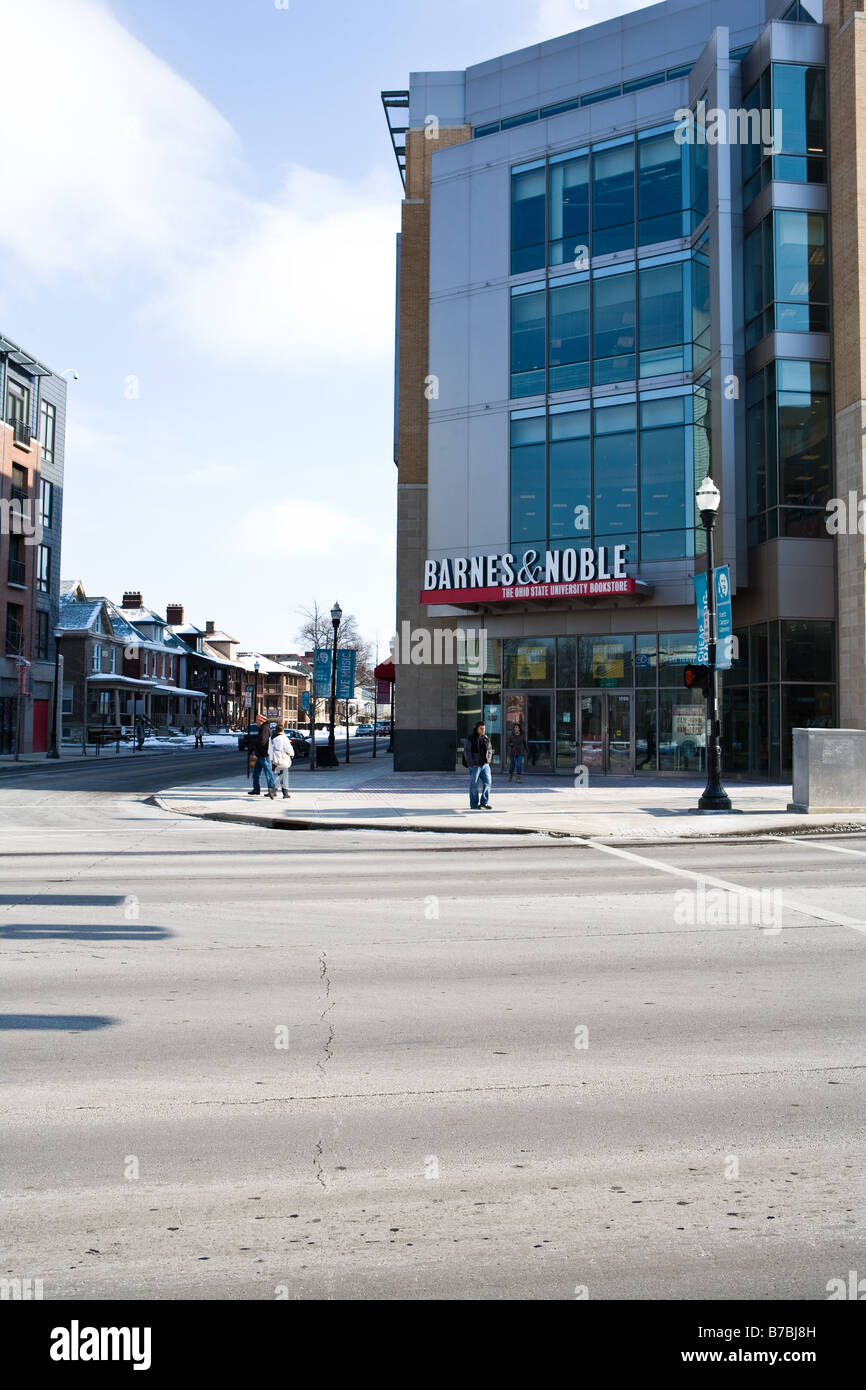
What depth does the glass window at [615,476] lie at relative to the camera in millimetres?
31016

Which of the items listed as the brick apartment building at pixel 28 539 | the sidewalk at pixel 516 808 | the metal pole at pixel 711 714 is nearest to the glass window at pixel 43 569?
the brick apartment building at pixel 28 539

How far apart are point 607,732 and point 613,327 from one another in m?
11.9

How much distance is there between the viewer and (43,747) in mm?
54812

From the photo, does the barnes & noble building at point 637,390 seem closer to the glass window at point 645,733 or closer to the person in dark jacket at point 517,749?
the glass window at point 645,733

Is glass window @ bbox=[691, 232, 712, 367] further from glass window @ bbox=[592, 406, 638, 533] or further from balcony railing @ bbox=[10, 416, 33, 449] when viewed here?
balcony railing @ bbox=[10, 416, 33, 449]

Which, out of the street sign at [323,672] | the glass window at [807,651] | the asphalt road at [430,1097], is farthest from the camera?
the street sign at [323,672]

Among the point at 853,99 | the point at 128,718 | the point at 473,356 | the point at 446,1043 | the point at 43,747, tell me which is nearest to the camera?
the point at 446,1043

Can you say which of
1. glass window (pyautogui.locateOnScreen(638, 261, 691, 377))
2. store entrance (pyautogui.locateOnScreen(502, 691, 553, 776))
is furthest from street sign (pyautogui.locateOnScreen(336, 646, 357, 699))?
glass window (pyautogui.locateOnScreen(638, 261, 691, 377))

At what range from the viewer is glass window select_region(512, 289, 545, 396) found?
108ft

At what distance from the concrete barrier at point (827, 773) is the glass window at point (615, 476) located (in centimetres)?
1223

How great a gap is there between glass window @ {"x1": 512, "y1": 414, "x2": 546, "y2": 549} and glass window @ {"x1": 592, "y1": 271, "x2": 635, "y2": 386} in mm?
2432
